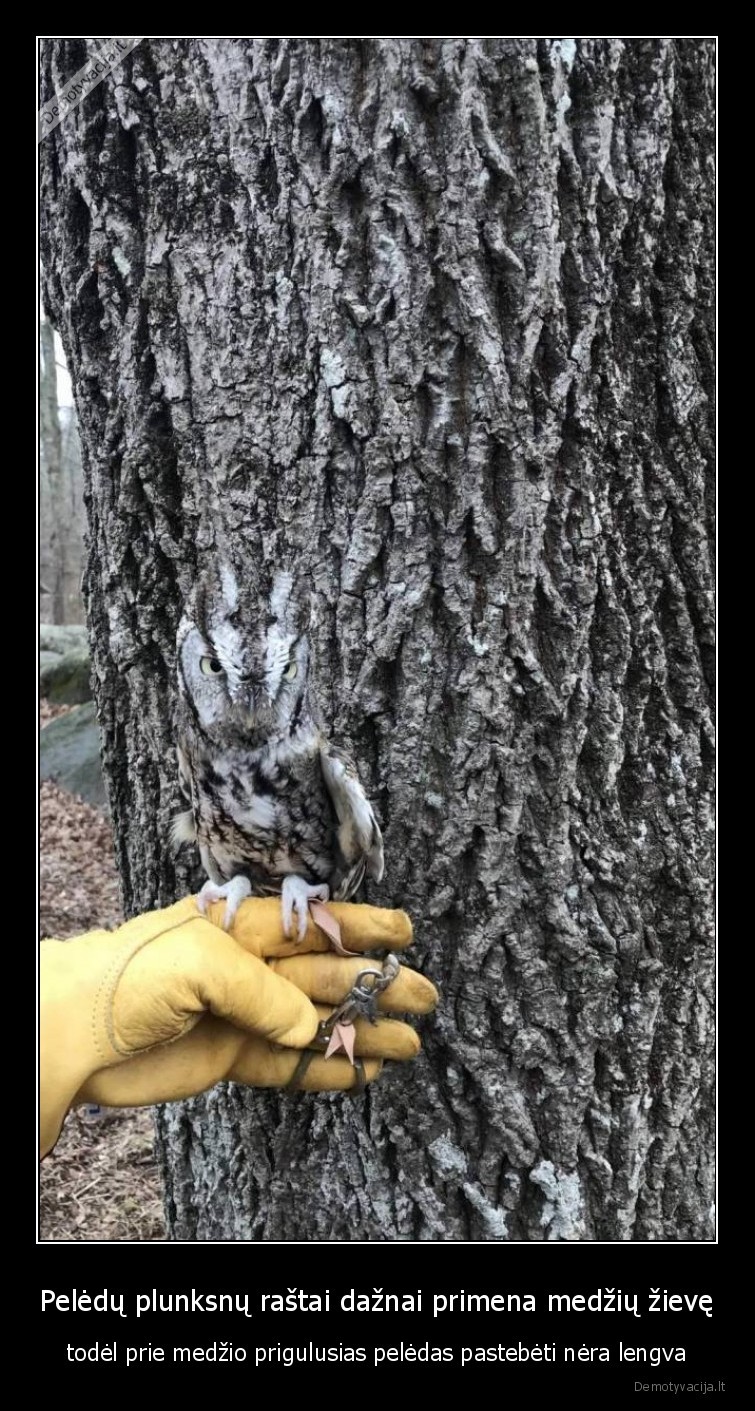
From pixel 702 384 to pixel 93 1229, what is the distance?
315 centimetres

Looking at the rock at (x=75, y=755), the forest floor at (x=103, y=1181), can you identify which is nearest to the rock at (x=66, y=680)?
the rock at (x=75, y=755)

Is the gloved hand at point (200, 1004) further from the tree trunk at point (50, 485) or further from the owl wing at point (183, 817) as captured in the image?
the tree trunk at point (50, 485)

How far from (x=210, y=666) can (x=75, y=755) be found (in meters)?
6.45

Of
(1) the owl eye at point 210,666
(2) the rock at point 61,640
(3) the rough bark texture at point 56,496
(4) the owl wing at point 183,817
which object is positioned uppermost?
(3) the rough bark texture at point 56,496

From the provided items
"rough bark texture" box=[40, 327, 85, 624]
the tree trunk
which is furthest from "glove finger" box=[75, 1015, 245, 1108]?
the tree trunk

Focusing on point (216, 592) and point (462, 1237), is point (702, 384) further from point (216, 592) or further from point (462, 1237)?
point (462, 1237)

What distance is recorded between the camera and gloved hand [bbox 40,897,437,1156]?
5.06 feet

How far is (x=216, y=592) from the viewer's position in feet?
5.43

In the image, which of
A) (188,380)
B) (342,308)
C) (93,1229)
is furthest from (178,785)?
(93,1229)

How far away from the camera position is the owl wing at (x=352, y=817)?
1660 mm

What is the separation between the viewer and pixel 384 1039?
5.56ft

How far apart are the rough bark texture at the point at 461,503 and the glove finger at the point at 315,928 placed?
4.5 inches

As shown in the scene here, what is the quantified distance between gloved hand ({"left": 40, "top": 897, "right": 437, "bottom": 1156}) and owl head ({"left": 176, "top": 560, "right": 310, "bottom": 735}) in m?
0.40

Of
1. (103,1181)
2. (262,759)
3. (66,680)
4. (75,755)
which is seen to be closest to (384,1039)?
(262,759)
